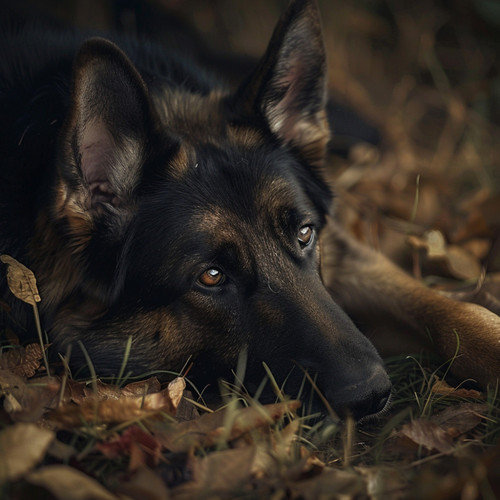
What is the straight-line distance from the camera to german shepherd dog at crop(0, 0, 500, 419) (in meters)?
2.42

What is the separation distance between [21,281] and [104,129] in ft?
2.32

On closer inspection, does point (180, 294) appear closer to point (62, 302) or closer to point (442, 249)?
point (62, 302)

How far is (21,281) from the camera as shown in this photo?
8.46 feet

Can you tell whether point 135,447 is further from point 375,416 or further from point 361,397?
point 375,416

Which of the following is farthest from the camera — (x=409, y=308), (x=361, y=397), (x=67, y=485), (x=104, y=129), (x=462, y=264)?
(x=462, y=264)

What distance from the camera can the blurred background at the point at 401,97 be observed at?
3.96m

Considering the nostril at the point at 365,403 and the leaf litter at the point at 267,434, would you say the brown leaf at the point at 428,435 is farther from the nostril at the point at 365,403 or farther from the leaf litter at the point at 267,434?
the nostril at the point at 365,403

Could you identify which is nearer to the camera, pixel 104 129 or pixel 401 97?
pixel 104 129

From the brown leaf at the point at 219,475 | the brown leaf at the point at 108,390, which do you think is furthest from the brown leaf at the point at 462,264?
the brown leaf at the point at 219,475

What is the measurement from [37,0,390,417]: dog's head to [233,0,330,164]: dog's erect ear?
18mm

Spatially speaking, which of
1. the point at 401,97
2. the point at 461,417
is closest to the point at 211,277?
the point at 461,417

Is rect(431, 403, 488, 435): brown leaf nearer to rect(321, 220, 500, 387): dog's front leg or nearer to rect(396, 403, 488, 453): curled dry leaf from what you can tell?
rect(396, 403, 488, 453): curled dry leaf

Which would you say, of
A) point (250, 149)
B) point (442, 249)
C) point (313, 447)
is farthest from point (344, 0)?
point (313, 447)

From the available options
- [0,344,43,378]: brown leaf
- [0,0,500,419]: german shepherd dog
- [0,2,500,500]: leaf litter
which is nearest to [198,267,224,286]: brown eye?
→ [0,0,500,419]: german shepherd dog
